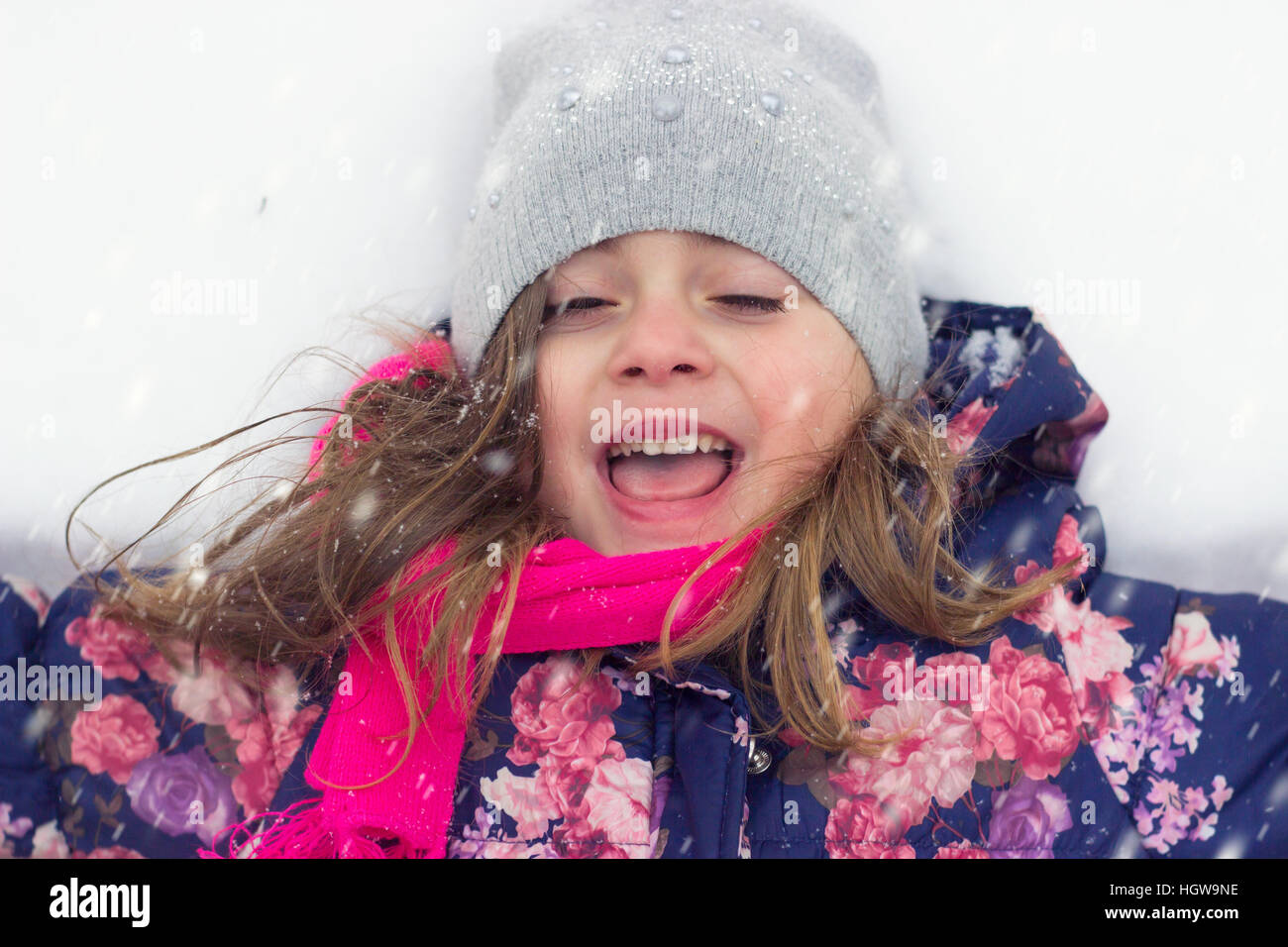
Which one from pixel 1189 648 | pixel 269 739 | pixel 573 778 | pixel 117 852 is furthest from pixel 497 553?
pixel 1189 648

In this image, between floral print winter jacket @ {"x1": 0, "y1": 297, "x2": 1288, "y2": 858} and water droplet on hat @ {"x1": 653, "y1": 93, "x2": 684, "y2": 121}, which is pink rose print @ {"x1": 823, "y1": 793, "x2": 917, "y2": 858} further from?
water droplet on hat @ {"x1": 653, "y1": 93, "x2": 684, "y2": 121}

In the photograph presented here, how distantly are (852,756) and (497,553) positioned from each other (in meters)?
0.59

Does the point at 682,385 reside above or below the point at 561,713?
above

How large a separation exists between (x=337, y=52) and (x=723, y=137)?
2.93ft

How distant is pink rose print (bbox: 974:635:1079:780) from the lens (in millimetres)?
1458

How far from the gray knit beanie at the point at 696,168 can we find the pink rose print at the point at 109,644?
0.70 meters

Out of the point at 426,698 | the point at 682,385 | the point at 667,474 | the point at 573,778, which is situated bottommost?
the point at 573,778

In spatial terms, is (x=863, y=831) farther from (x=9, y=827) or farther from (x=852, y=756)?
(x=9, y=827)

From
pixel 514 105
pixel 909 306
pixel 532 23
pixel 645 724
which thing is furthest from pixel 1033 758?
pixel 532 23

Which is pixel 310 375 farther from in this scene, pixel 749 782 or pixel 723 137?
pixel 749 782

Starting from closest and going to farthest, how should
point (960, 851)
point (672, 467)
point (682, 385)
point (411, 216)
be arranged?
point (960, 851) < point (682, 385) < point (672, 467) < point (411, 216)

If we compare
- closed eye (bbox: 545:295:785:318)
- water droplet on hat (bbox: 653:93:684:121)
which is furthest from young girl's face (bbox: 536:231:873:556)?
water droplet on hat (bbox: 653:93:684:121)

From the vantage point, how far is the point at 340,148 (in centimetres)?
200

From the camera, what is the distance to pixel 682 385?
59.1 inches
